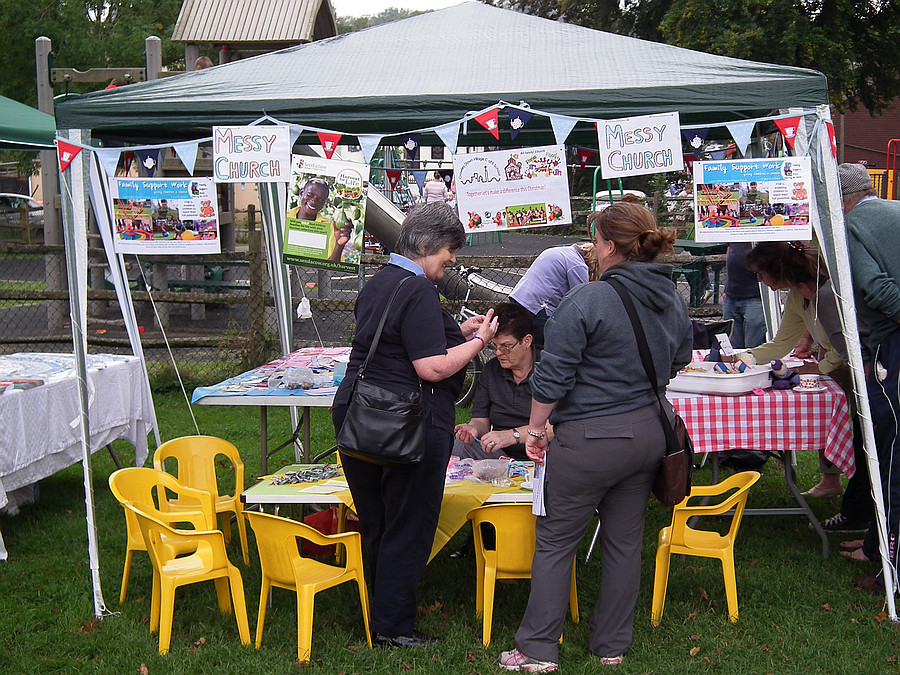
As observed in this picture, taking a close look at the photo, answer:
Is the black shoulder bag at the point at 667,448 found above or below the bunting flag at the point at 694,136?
below

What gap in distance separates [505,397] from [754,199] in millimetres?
1504

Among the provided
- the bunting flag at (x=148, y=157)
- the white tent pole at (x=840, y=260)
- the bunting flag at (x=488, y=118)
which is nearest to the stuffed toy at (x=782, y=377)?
the white tent pole at (x=840, y=260)

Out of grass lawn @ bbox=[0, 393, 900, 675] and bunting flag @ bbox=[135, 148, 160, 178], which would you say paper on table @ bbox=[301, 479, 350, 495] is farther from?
bunting flag @ bbox=[135, 148, 160, 178]

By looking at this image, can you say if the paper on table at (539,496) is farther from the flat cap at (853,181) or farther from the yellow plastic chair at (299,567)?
the flat cap at (853,181)

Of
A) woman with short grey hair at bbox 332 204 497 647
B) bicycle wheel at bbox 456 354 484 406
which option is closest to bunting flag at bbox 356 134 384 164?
woman with short grey hair at bbox 332 204 497 647

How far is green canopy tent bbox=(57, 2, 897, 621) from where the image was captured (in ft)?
12.3

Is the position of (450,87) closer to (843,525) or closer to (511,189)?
(511,189)

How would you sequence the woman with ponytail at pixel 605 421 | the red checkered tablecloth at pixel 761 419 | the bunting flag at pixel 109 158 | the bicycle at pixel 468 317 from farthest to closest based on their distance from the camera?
the bicycle at pixel 468 317
the red checkered tablecloth at pixel 761 419
the bunting flag at pixel 109 158
the woman with ponytail at pixel 605 421

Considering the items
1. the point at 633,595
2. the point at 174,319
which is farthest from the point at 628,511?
the point at 174,319

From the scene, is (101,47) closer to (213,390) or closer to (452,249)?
(213,390)

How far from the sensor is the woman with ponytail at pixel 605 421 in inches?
122

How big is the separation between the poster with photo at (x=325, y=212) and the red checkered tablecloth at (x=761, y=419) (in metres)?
1.79

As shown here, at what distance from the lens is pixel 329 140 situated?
4.04 meters

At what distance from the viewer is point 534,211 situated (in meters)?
3.81
